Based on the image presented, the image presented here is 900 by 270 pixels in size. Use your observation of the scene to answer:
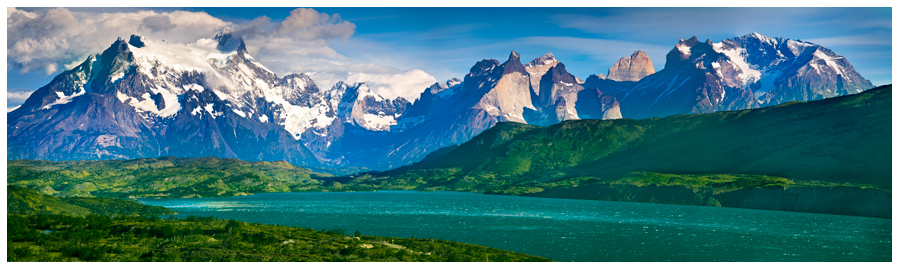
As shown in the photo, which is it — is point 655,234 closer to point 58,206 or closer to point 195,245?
point 195,245

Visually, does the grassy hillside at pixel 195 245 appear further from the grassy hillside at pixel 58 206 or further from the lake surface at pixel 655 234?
the grassy hillside at pixel 58 206

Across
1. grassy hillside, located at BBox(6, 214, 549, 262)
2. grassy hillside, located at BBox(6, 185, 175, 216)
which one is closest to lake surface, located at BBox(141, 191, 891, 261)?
grassy hillside, located at BBox(6, 214, 549, 262)

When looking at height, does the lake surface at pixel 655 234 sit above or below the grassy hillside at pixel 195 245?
below

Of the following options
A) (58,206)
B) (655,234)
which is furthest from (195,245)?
(58,206)

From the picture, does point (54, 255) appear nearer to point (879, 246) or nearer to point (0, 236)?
point (0, 236)

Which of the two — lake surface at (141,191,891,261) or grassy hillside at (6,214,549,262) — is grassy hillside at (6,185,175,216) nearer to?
grassy hillside at (6,214,549,262)

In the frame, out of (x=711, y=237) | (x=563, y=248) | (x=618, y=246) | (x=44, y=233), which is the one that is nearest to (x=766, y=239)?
(x=711, y=237)

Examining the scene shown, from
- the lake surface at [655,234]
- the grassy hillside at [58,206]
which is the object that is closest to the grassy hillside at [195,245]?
the lake surface at [655,234]
